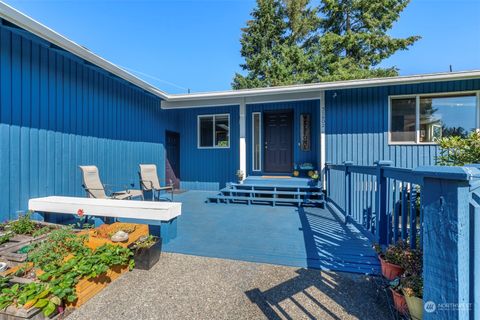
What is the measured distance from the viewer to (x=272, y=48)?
15.2 meters

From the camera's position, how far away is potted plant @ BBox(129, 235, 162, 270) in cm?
252

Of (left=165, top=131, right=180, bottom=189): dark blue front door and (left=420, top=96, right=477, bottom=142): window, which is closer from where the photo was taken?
(left=420, top=96, right=477, bottom=142): window

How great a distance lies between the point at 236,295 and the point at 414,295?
1.32 m

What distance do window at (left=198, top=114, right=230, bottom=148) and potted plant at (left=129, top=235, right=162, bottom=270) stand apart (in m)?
5.16

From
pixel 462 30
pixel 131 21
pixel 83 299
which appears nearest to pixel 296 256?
pixel 83 299

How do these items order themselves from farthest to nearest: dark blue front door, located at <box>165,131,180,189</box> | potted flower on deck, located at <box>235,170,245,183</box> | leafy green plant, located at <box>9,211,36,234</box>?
dark blue front door, located at <box>165,131,180,189</box> < potted flower on deck, located at <box>235,170,245,183</box> < leafy green plant, located at <box>9,211,36,234</box>

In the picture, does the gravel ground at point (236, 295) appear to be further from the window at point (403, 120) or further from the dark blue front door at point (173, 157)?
the dark blue front door at point (173, 157)

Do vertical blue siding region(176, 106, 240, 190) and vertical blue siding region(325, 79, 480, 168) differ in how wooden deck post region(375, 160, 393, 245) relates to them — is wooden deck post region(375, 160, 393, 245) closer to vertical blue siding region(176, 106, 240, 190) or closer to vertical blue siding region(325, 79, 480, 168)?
vertical blue siding region(325, 79, 480, 168)

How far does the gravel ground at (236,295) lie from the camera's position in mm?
1832

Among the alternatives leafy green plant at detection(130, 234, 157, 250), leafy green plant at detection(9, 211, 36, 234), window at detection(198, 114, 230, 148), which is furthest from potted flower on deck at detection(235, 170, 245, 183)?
leafy green plant at detection(9, 211, 36, 234)

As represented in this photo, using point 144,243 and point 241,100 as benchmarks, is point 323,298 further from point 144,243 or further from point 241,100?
point 241,100

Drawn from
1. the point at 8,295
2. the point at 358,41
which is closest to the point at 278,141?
the point at 8,295

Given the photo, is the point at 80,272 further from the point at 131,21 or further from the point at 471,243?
the point at 131,21

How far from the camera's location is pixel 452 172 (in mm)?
1102
